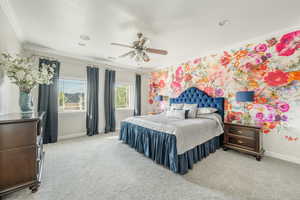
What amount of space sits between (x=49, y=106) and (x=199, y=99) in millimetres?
4501

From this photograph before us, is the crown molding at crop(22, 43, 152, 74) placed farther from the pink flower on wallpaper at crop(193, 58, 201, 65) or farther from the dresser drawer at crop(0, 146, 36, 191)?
the dresser drawer at crop(0, 146, 36, 191)

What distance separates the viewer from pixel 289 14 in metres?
2.14

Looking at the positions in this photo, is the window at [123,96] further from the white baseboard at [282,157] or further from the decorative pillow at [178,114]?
the white baseboard at [282,157]

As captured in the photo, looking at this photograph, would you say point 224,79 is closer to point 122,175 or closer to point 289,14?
point 289,14

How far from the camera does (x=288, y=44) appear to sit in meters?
2.58

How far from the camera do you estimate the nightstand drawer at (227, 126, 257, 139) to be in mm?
2704

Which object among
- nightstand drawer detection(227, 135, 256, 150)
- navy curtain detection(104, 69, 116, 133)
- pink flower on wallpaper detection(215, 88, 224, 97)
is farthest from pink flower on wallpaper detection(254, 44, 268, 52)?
navy curtain detection(104, 69, 116, 133)

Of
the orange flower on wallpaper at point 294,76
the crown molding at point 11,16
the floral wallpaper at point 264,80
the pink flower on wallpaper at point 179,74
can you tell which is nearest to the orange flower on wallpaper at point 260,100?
the floral wallpaper at point 264,80

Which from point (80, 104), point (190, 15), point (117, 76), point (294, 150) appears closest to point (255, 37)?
point (190, 15)

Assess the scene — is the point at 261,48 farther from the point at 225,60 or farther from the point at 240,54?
the point at 225,60

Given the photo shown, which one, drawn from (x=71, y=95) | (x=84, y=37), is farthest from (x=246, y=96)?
(x=71, y=95)

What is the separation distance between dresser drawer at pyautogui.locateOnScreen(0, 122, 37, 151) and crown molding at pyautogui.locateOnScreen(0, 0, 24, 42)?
1.88m

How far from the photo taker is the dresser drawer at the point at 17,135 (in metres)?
1.49

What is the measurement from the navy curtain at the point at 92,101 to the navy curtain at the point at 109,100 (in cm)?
33
